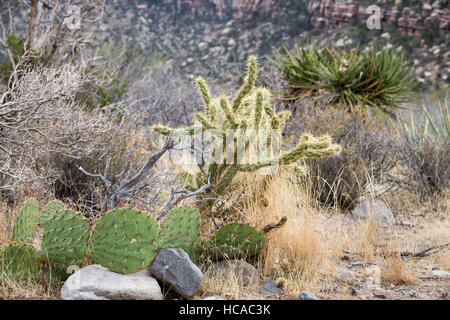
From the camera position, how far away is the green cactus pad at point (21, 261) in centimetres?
288

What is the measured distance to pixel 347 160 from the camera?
18.5 feet

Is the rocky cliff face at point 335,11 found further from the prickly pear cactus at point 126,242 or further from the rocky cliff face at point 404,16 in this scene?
the prickly pear cactus at point 126,242

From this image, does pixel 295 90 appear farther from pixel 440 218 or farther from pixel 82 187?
pixel 82 187

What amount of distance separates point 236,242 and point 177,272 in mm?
535

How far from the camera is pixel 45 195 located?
4.33 metres

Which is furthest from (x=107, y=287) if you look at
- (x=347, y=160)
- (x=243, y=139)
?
(x=347, y=160)

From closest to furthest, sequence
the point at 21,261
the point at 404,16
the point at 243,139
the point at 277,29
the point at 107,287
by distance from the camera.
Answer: the point at 107,287 → the point at 21,261 → the point at 243,139 → the point at 404,16 → the point at 277,29

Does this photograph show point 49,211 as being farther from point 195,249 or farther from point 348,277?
point 348,277

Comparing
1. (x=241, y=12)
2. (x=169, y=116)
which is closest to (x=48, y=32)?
(x=169, y=116)

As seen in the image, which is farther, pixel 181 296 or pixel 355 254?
pixel 355 254

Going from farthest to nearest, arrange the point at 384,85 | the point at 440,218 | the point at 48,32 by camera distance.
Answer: the point at 384,85 → the point at 48,32 → the point at 440,218

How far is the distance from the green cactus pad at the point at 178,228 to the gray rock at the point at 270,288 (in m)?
0.54

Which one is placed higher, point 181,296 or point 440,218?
point 181,296
